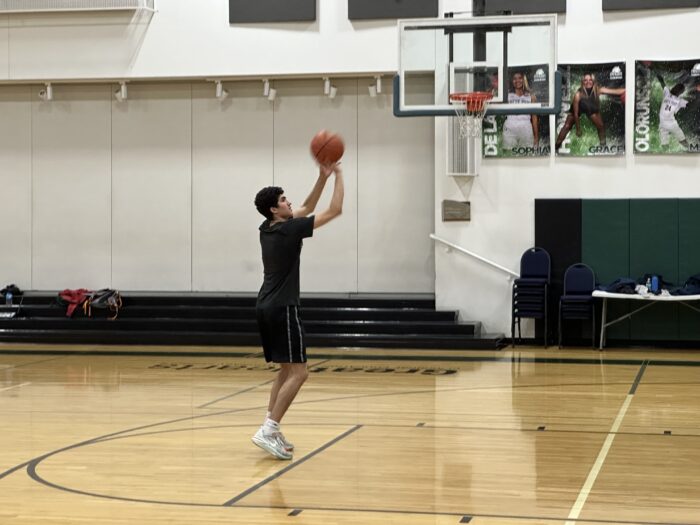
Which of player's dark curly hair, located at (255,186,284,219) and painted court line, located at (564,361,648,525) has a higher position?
player's dark curly hair, located at (255,186,284,219)

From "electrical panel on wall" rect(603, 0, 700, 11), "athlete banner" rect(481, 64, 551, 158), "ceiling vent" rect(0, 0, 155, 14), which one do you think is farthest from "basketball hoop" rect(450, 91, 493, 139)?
"ceiling vent" rect(0, 0, 155, 14)

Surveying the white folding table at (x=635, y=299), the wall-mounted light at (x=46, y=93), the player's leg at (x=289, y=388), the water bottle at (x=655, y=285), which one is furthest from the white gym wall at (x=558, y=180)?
the player's leg at (x=289, y=388)

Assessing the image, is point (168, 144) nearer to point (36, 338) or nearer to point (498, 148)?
point (36, 338)

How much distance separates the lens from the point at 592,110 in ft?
45.2

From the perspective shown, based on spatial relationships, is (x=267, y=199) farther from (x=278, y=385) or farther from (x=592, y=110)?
(x=592, y=110)

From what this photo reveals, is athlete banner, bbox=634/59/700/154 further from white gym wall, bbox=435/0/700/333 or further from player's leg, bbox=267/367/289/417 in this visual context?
player's leg, bbox=267/367/289/417

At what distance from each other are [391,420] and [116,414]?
2.21m

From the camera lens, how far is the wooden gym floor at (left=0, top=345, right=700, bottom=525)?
5.43m

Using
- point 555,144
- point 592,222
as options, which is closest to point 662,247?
point 592,222

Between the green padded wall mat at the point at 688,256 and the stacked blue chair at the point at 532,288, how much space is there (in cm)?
164

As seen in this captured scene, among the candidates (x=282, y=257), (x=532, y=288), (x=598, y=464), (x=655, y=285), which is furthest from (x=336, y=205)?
(x=655, y=285)

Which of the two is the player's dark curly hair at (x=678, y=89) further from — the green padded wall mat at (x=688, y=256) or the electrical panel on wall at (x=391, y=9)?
Result: the electrical panel on wall at (x=391, y=9)

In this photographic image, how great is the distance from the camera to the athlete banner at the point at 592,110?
13711 mm

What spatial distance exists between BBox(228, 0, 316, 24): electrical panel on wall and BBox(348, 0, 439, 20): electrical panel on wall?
1.91 ft
